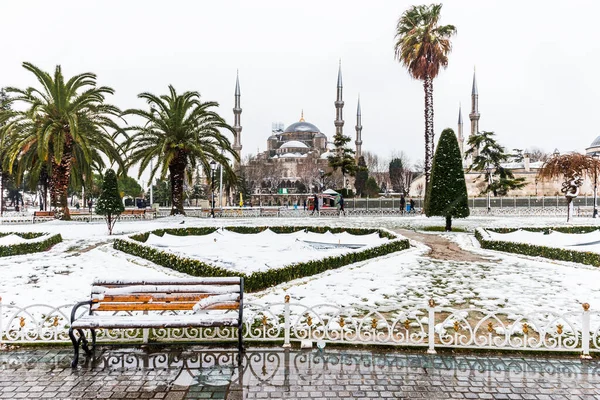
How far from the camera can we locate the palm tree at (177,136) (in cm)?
2383

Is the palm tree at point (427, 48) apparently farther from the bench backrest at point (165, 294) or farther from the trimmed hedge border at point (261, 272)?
the bench backrest at point (165, 294)

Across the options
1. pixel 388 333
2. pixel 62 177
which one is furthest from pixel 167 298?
pixel 62 177

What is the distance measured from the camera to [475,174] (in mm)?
59062

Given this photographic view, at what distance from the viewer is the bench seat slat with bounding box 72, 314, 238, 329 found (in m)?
4.42

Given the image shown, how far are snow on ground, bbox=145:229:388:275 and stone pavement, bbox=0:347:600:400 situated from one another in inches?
192

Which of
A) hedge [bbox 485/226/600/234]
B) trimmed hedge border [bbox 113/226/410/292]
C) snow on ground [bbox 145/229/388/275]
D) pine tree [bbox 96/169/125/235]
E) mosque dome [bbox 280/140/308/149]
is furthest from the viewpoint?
mosque dome [bbox 280/140/308/149]

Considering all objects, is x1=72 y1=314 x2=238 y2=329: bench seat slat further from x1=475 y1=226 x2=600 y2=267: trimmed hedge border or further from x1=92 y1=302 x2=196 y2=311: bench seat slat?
x1=475 y1=226 x2=600 y2=267: trimmed hedge border

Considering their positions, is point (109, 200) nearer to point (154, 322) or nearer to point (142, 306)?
point (142, 306)

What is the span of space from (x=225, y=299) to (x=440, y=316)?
3153 mm

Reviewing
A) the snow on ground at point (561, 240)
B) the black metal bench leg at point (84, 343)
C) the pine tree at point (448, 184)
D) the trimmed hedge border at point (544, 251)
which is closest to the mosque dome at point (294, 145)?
the pine tree at point (448, 184)

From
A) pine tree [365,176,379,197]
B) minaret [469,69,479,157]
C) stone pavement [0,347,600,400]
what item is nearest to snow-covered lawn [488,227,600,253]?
stone pavement [0,347,600,400]

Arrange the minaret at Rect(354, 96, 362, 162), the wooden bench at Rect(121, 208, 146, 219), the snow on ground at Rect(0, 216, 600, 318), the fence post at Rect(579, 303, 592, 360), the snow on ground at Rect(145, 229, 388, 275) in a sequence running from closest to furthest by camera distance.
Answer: the fence post at Rect(579, 303, 592, 360) < the snow on ground at Rect(0, 216, 600, 318) < the snow on ground at Rect(145, 229, 388, 275) < the wooden bench at Rect(121, 208, 146, 219) < the minaret at Rect(354, 96, 362, 162)

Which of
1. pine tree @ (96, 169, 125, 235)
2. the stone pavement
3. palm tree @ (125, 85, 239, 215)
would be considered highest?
palm tree @ (125, 85, 239, 215)

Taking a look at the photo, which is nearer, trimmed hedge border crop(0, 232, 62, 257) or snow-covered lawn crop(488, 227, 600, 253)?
trimmed hedge border crop(0, 232, 62, 257)
